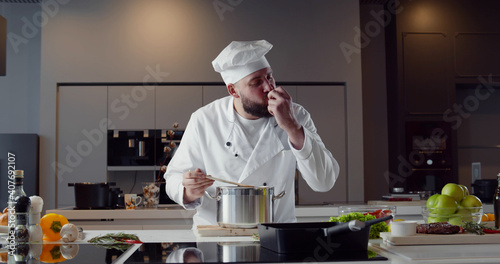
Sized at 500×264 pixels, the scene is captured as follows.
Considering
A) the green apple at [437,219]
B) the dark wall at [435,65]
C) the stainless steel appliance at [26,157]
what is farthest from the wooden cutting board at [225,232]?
the dark wall at [435,65]

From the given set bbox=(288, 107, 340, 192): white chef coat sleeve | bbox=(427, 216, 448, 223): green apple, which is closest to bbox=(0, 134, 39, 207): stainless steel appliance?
bbox=(288, 107, 340, 192): white chef coat sleeve

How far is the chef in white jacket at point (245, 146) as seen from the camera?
2.03 meters

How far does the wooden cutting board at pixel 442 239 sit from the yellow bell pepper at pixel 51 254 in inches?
31.3

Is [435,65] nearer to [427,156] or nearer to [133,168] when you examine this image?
[427,156]

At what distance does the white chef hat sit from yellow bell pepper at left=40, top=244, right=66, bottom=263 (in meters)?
0.92

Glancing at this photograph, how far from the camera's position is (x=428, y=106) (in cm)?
449

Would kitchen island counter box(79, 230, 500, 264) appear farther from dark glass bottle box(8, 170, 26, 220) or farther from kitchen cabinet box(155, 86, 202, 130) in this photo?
kitchen cabinet box(155, 86, 202, 130)

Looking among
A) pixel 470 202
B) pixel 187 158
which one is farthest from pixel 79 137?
pixel 470 202

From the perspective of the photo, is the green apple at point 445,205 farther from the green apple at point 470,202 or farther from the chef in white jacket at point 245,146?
the chef in white jacket at point 245,146

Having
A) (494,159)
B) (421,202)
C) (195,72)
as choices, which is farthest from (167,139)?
(494,159)

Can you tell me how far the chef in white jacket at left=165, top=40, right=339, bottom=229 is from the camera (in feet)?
6.65

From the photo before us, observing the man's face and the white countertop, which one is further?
the white countertop

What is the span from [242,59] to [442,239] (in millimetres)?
996

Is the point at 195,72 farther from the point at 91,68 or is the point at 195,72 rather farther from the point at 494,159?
the point at 494,159
